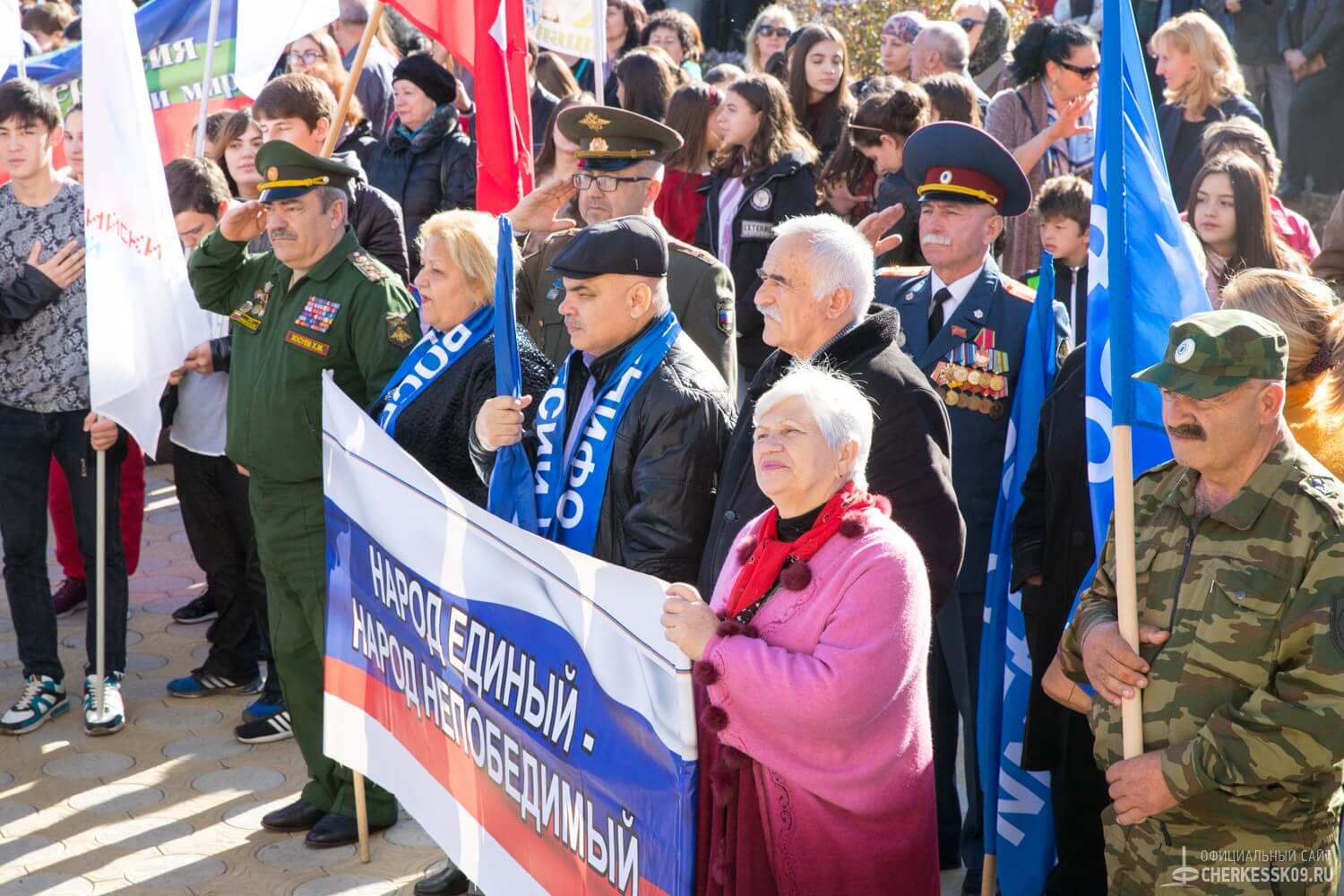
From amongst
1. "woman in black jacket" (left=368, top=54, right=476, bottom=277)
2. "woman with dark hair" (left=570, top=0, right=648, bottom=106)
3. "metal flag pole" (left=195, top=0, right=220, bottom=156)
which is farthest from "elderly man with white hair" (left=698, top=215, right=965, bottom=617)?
"woman with dark hair" (left=570, top=0, right=648, bottom=106)

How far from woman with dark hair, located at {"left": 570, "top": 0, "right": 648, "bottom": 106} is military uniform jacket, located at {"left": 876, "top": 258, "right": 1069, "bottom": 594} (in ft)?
22.5

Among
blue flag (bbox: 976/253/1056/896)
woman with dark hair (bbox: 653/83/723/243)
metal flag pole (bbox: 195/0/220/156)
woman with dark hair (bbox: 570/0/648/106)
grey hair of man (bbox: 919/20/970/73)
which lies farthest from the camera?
woman with dark hair (bbox: 570/0/648/106)

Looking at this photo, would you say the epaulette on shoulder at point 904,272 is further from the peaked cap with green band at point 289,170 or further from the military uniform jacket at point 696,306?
the peaked cap with green band at point 289,170

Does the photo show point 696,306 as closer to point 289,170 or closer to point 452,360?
point 452,360

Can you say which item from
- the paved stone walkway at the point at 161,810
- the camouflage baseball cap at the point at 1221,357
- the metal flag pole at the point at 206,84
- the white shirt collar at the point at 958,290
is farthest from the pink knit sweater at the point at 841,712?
the metal flag pole at the point at 206,84

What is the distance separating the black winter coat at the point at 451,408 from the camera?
472 centimetres

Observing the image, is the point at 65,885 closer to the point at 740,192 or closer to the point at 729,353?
the point at 729,353

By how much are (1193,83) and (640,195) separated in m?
3.32

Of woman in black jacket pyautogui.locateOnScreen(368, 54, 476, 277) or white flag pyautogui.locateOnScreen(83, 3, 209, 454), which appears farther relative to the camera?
woman in black jacket pyautogui.locateOnScreen(368, 54, 476, 277)

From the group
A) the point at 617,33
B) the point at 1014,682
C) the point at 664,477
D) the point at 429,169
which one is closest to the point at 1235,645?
the point at 1014,682

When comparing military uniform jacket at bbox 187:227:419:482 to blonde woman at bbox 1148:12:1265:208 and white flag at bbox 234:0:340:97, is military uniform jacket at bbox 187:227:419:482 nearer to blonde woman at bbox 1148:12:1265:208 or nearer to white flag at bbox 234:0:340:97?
white flag at bbox 234:0:340:97

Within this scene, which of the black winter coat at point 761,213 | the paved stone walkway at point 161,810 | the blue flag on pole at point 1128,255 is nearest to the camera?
the blue flag on pole at point 1128,255

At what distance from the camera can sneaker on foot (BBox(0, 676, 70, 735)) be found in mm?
6168

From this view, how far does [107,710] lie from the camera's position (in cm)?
625
